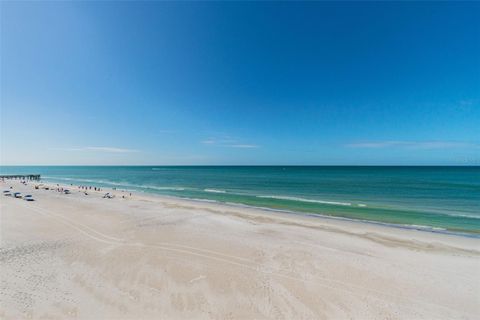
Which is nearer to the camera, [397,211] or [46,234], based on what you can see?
[46,234]

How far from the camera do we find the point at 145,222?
1656 cm

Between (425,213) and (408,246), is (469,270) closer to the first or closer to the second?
(408,246)

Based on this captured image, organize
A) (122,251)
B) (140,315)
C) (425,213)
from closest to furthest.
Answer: (140,315), (122,251), (425,213)

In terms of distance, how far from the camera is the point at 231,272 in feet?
29.7

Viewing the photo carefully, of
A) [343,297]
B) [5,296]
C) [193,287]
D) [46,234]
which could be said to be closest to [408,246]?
[343,297]

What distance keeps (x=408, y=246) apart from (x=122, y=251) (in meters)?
16.8

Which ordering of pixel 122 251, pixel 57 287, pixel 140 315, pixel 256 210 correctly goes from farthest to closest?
pixel 256 210 → pixel 122 251 → pixel 57 287 → pixel 140 315

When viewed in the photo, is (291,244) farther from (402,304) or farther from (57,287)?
(57,287)

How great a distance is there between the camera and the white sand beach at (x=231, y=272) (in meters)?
6.87

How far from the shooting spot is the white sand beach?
22.5 feet

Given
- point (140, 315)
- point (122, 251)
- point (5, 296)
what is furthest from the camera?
point (122, 251)

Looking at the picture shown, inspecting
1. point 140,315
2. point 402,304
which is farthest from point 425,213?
point 140,315

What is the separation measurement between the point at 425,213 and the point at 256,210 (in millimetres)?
17557

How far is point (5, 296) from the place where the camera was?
23.7ft
